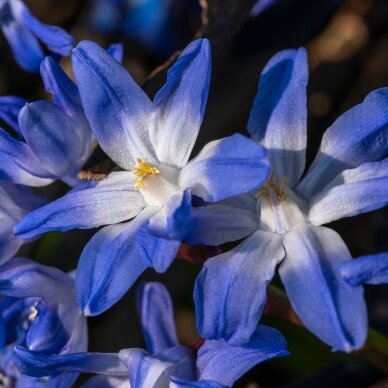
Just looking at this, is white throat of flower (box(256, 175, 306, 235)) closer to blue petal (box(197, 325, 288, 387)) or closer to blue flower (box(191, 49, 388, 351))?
blue flower (box(191, 49, 388, 351))

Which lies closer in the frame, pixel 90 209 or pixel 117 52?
pixel 90 209

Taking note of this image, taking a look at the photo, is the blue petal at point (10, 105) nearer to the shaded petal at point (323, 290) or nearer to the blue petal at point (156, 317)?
the blue petal at point (156, 317)

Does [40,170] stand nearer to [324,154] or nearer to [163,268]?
[163,268]

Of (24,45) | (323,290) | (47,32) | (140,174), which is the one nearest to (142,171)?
(140,174)

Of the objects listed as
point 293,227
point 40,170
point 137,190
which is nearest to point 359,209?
point 293,227

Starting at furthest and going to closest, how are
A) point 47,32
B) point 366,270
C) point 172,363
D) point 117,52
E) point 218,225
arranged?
point 47,32
point 117,52
point 172,363
point 218,225
point 366,270

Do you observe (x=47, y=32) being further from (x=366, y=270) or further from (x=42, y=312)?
(x=366, y=270)
